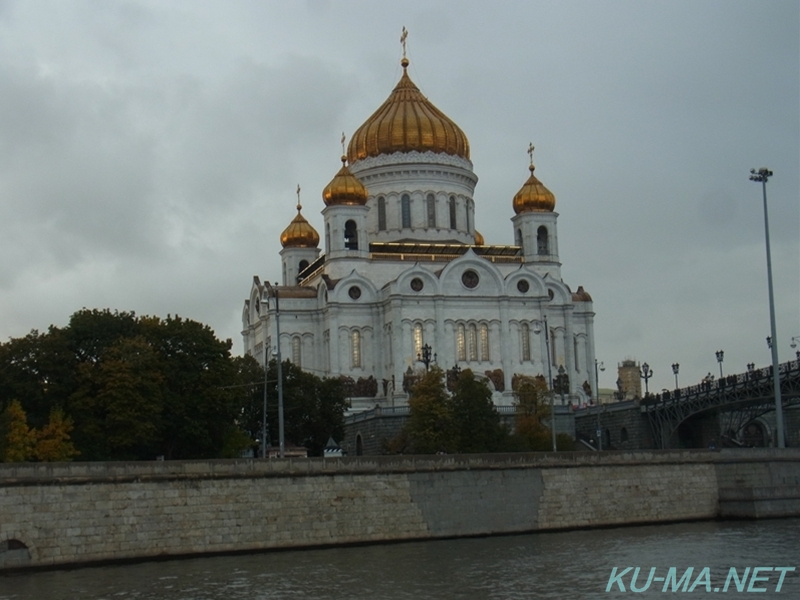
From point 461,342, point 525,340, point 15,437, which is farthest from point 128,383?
point 525,340

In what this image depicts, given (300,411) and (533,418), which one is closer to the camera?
(300,411)

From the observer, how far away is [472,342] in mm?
87875

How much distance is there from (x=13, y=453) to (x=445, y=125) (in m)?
51.7

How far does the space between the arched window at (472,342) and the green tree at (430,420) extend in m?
19.4

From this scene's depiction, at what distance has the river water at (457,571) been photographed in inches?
1292

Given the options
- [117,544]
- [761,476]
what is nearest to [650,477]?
[761,476]

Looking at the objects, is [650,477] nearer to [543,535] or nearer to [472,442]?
[543,535]

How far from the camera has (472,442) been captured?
2495 inches

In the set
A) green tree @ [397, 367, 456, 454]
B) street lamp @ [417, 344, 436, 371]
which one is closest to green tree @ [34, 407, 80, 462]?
green tree @ [397, 367, 456, 454]

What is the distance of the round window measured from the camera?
88.6 metres

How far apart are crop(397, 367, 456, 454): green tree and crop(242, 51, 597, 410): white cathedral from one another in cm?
1303

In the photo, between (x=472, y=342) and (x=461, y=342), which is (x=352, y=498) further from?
(x=472, y=342)

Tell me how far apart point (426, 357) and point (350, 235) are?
22.0 m

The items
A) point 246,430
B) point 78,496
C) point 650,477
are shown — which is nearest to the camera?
point 78,496
